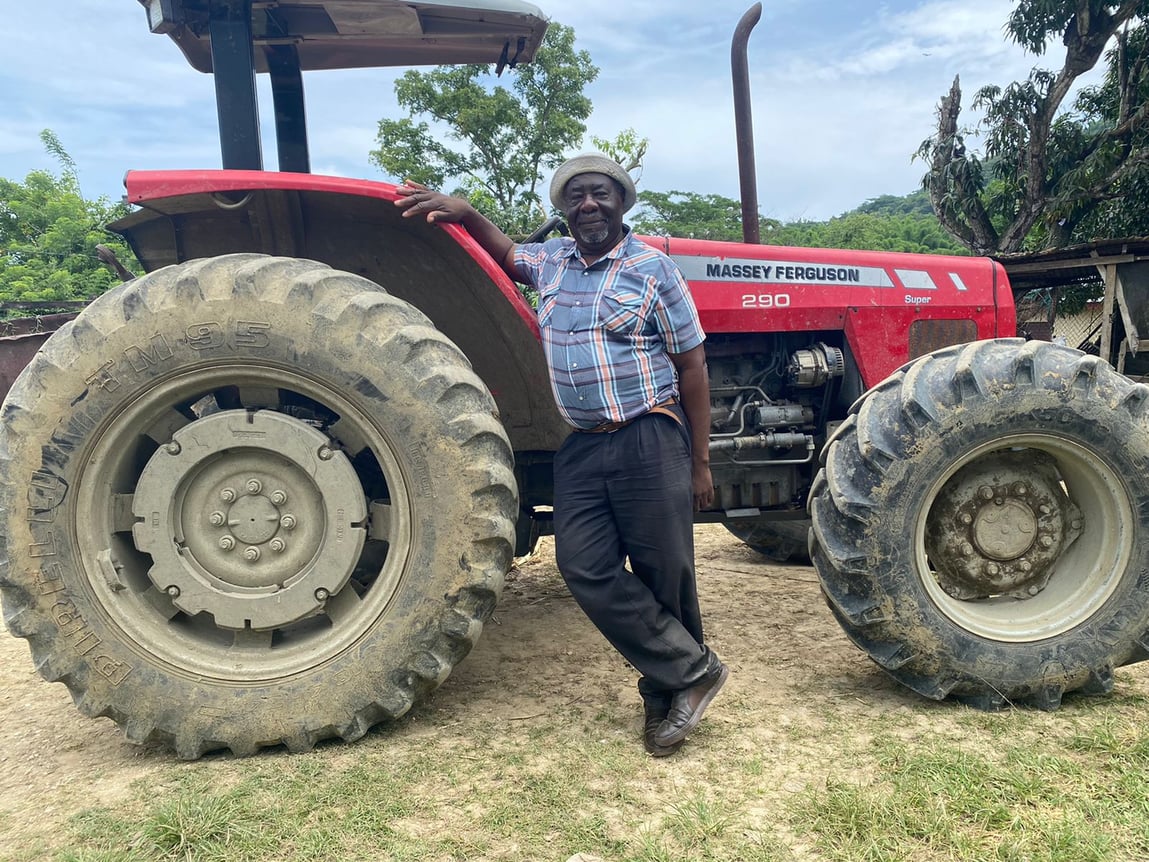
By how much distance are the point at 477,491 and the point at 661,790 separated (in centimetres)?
96

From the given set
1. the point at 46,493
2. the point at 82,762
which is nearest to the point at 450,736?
the point at 82,762

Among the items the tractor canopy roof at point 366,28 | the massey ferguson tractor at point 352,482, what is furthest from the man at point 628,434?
the tractor canopy roof at point 366,28

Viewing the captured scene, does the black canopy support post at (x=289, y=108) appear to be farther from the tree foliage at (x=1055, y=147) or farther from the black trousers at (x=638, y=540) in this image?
the tree foliage at (x=1055, y=147)

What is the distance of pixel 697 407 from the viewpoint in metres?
2.47

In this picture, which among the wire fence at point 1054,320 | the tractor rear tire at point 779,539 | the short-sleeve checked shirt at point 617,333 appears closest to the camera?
the short-sleeve checked shirt at point 617,333

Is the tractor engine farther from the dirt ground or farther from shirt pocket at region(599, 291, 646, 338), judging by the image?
shirt pocket at region(599, 291, 646, 338)

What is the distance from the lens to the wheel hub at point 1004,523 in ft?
8.84

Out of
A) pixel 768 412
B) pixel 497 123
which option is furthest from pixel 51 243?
pixel 768 412

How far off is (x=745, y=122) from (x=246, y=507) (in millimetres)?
2469

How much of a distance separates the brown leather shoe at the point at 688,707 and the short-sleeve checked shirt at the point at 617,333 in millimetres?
855

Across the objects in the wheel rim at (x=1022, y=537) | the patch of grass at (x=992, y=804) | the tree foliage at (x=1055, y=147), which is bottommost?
the patch of grass at (x=992, y=804)

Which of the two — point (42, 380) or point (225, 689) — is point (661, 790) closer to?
point (225, 689)

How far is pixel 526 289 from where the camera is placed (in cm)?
300

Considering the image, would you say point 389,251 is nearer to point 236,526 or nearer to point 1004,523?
point 236,526
